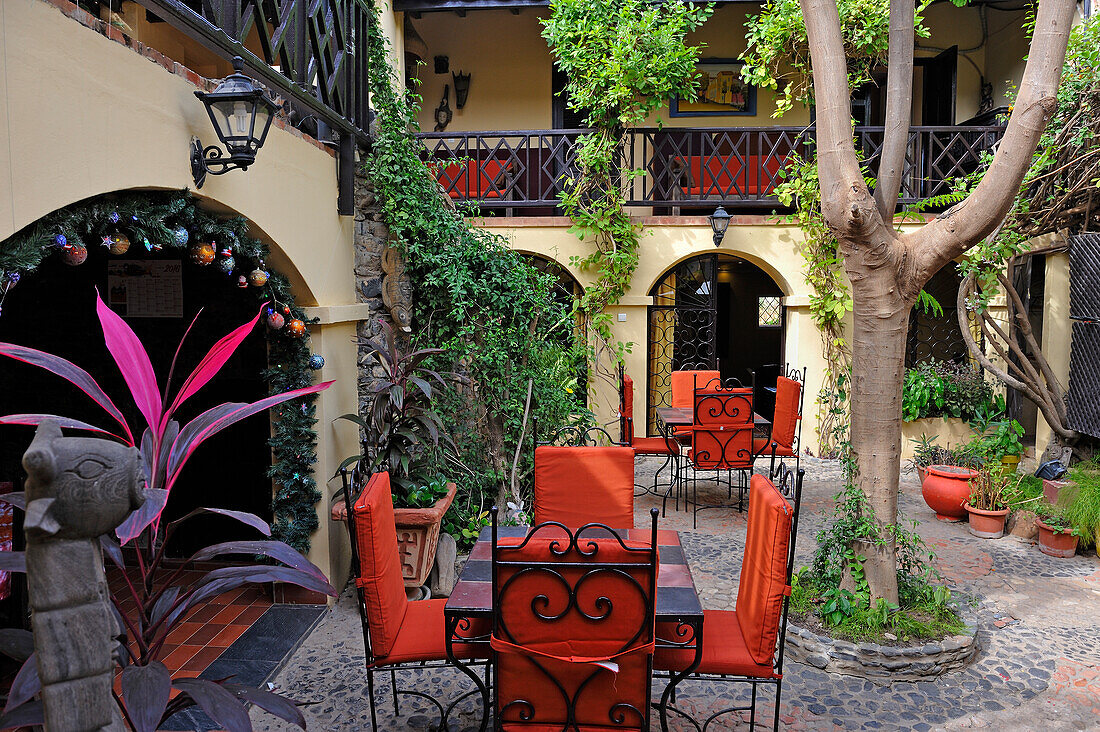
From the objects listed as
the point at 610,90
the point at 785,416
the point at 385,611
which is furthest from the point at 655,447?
the point at 385,611

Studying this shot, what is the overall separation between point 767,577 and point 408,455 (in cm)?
271

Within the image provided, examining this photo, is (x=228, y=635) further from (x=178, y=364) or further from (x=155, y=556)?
(x=155, y=556)

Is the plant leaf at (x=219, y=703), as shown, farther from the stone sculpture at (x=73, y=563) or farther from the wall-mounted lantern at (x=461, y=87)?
the wall-mounted lantern at (x=461, y=87)

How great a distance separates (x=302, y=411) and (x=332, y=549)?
0.92 metres

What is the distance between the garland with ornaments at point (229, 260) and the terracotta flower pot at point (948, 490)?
520 centimetres

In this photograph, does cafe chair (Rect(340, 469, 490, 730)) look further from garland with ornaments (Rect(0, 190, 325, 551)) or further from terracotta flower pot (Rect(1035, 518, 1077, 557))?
terracotta flower pot (Rect(1035, 518, 1077, 557))

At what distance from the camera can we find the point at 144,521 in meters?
1.85

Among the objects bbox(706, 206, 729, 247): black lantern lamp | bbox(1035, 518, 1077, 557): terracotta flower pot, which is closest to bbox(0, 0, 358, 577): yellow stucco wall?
bbox(706, 206, 729, 247): black lantern lamp

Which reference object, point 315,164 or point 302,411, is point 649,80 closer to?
point 315,164

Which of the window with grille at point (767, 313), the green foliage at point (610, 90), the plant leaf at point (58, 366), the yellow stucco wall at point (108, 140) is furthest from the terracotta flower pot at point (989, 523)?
the window with grille at point (767, 313)

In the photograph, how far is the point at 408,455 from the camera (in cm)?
488

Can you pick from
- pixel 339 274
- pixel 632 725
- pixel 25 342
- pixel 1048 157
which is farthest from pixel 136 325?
pixel 1048 157

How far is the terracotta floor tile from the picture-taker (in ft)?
13.7

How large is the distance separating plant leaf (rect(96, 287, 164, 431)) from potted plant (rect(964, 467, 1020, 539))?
6332 millimetres
